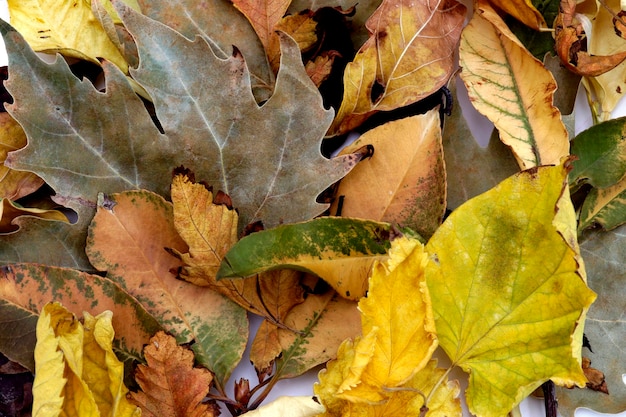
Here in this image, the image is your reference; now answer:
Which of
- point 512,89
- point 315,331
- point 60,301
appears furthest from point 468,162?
point 60,301

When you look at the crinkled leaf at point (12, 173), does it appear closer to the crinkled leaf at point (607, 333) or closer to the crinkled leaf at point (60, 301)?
the crinkled leaf at point (60, 301)

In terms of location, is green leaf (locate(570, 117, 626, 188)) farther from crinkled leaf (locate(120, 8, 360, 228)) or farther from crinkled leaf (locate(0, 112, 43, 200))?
crinkled leaf (locate(0, 112, 43, 200))

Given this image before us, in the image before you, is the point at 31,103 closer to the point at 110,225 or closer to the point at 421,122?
the point at 110,225

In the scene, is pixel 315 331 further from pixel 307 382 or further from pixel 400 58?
pixel 400 58

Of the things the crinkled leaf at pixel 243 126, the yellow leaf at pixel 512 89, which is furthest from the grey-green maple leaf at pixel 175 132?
the yellow leaf at pixel 512 89

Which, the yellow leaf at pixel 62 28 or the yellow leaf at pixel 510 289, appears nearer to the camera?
the yellow leaf at pixel 510 289

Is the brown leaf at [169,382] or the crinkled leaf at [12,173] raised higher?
the crinkled leaf at [12,173]
